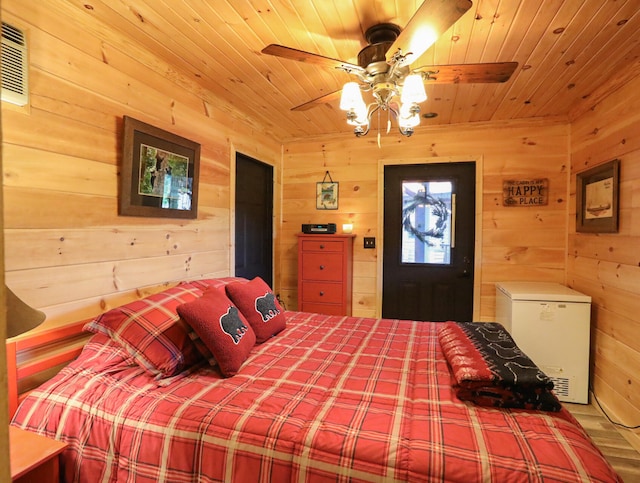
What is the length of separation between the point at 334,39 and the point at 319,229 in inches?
74.7

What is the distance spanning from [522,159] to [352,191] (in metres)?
1.62

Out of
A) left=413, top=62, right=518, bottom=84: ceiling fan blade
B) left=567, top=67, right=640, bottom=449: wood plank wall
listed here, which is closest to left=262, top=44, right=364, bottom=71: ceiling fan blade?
left=413, top=62, right=518, bottom=84: ceiling fan blade

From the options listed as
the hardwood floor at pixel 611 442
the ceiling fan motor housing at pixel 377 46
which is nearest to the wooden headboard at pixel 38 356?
the ceiling fan motor housing at pixel 377 46

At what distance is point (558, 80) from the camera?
97.0 inches

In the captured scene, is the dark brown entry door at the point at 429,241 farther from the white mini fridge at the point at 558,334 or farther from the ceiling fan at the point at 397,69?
the ceiling fan at the point at 397,69

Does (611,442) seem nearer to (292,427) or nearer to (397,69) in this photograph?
(292,427)

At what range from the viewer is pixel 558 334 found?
2711 mm

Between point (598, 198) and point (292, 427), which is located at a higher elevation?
point (598, 198)

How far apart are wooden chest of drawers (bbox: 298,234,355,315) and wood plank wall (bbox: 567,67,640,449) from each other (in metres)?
1.98

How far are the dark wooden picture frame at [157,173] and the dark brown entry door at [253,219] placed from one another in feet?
2.59

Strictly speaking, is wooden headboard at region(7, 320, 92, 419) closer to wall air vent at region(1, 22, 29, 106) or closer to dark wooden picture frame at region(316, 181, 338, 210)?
wall air vent at region(1, 22, 29, 106)

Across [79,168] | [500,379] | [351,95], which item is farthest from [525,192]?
[79,168]

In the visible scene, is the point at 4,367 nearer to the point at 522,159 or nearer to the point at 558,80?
the point at 558,80

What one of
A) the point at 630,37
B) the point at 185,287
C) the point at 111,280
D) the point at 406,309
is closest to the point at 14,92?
the point at 111,280
